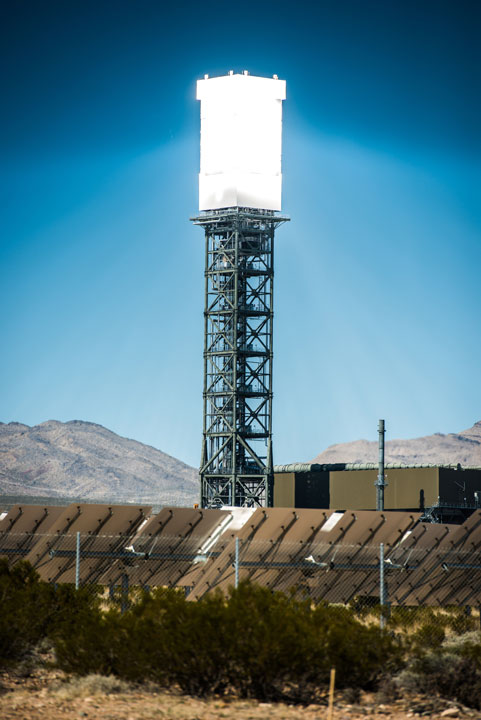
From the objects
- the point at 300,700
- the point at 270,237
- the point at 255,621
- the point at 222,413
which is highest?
the point at 270,237

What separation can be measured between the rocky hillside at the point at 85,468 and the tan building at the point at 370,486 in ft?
286

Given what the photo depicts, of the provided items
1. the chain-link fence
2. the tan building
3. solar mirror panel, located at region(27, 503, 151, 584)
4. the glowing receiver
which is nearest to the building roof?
the tan building

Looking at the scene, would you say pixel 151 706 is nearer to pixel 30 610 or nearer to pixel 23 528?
pixel 30 610

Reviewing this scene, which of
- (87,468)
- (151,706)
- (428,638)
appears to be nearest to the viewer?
(151,706)

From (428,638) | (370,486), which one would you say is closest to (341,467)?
(370,486)

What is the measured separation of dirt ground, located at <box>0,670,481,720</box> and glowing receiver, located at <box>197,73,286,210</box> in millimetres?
59442

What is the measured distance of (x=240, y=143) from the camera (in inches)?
2876

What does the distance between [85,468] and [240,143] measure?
114 m

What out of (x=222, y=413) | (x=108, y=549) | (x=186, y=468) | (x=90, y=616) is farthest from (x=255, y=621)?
(x=186, y=468)

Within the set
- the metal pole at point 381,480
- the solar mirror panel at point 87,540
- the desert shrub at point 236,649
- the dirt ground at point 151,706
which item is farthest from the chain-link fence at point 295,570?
the metal pole at point 381,480

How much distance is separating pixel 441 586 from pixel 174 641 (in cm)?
1042

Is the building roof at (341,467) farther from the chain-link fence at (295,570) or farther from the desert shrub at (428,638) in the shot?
the desert shrub at (428,638)

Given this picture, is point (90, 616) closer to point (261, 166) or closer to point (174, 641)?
point (174, 641)

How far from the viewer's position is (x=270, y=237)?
7369 cm
